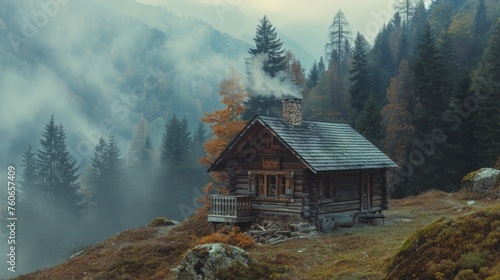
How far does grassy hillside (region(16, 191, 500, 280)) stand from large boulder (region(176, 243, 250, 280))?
5.25 feet

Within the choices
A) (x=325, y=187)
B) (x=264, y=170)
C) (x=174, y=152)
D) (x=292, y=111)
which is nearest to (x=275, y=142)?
(x=264, y=170)

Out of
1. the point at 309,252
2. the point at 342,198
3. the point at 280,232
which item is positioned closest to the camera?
the point at 309,252

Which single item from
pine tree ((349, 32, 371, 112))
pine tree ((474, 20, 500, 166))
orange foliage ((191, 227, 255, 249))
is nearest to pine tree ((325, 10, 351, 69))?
pine tree ((349, 32, 371, 112))

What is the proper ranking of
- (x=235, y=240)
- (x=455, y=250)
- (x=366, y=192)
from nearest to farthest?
1. (x=455, y=250)
2. (x=235, y=240)
3. (x=366, y=192)

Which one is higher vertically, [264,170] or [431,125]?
[431,125]

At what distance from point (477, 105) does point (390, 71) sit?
43.9 meters

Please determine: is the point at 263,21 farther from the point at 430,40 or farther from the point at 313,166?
the point at 313,166

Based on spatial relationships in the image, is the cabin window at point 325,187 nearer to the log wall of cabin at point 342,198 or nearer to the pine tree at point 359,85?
the log wall of cabin at point 342,198

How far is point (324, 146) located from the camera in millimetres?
28141

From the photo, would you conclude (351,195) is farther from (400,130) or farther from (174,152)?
(174,152)

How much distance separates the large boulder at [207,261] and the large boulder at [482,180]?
93.3ft

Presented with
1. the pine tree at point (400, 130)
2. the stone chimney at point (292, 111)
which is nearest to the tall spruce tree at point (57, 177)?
the pine tree at point (400, 130)

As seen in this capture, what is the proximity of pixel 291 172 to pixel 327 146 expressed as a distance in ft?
10.6

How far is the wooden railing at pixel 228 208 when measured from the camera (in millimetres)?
26750
